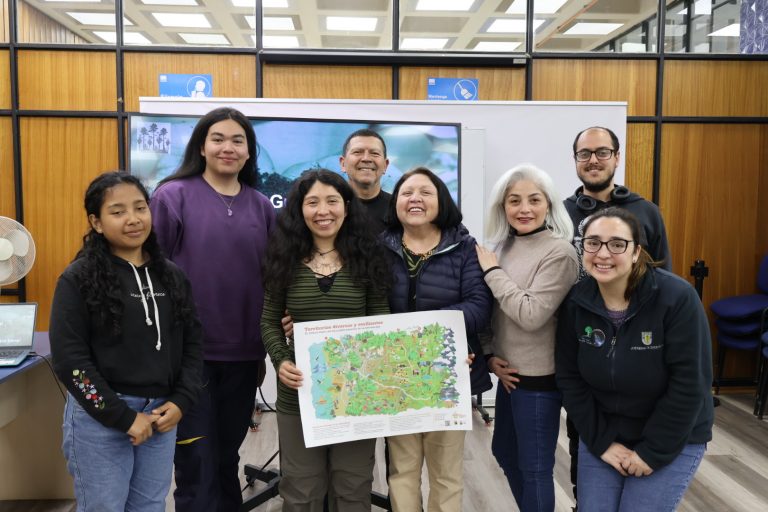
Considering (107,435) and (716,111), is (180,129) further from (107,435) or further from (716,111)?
(716,111)

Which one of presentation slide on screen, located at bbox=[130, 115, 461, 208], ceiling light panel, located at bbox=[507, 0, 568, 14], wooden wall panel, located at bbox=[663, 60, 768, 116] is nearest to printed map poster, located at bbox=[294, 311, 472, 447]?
presentation slide on screen, located at bbox=[130, 115, 461, 208]

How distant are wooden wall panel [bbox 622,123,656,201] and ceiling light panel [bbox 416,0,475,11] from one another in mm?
1782

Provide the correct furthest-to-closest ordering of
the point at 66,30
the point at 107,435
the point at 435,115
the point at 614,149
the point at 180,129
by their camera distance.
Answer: the point at 66,30
the point at 435,115
the point at 180,129
the point at 614,149
the point at 107,435

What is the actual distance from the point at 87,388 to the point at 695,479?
3140 mm

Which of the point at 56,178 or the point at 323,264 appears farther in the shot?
the point at 56,178

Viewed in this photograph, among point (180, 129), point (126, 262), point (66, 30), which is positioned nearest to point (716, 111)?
point (180, 129)

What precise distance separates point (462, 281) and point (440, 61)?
3095mm

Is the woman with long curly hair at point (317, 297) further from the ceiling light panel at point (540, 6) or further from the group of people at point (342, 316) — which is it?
the ceiling light panel at point (540, 6)

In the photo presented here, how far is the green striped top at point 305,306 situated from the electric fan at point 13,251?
1.75 m

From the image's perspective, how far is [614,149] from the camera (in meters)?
2.29

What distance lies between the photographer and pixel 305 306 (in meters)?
1.82

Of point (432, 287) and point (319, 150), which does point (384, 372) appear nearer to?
point (432, 287)

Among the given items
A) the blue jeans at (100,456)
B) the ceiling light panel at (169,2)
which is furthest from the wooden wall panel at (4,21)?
the blue jeans at (100,456)

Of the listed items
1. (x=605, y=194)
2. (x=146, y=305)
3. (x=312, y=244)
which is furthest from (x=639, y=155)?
(x=146, y=305)
